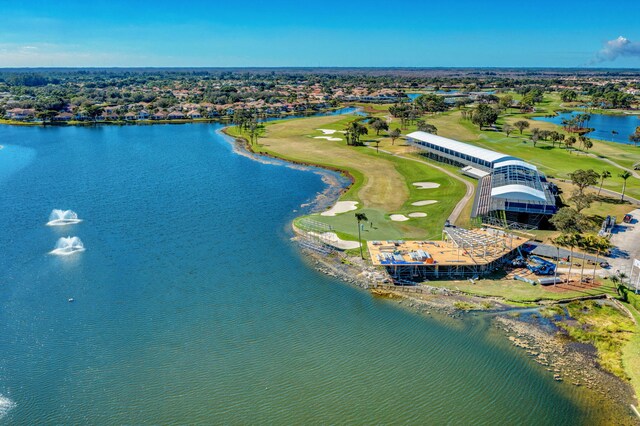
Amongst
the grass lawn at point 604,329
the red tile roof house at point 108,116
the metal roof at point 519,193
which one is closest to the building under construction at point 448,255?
the metal roof at point 519,193

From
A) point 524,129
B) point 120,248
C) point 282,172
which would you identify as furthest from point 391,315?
point 524,129

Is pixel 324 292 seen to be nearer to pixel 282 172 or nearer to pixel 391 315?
pixel 391 315

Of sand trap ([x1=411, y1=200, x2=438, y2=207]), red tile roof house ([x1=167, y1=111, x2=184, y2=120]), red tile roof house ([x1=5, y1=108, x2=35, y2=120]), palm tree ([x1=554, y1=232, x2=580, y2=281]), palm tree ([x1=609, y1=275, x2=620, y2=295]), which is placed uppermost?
red tile roof house ([x1=5, y1=108, x2=35, y2=120])

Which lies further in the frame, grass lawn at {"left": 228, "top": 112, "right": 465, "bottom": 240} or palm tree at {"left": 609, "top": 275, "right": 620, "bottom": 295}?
grass lawn at {"left": 228, "top": 112, "right": 465, "bottom": 240}

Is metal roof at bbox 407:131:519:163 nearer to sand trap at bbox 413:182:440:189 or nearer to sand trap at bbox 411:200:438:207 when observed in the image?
sand trap at bbox 413:182:440:189

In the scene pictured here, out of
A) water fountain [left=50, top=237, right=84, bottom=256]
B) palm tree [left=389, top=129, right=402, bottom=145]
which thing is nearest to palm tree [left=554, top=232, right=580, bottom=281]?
water fountain [left=50, top=237, right=84, bottom=256]

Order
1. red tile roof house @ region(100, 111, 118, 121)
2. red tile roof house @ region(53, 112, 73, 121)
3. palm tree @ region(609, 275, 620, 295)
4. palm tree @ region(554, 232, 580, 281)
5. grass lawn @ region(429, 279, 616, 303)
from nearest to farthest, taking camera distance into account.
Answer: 1. grass lawn @ region(429, 279, 616, 303)
2. palm tree @ region(609, 275, 620, 295)
3. palm tree @ region(554, 232, 580, 281)
4. red tile roof house @ region(53, 112, 73, 121)
5. red tile roof house @ region(100, 111, 118, 121)
